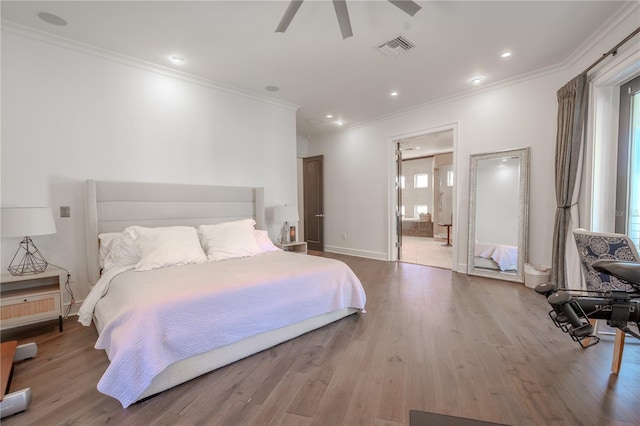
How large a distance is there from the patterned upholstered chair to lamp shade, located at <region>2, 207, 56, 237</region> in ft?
14.3

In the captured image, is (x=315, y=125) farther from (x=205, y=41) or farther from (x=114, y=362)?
(x=114, y=362)

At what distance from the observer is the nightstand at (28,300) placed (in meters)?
2.35

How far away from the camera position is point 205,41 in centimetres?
294

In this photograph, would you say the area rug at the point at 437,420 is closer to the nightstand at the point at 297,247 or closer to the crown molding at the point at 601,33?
the nightstand at the point at 297,247

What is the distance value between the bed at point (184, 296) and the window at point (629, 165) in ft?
9.12

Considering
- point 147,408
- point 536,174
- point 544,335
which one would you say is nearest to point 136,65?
point 147,408

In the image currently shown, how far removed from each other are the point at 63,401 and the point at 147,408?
0.55 meters

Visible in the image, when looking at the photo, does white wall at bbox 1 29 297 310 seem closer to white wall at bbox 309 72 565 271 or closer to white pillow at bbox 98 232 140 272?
white pillow at bbox 98 232 140 272

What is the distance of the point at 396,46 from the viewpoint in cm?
304

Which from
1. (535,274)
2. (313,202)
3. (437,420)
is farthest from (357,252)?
(437,420)

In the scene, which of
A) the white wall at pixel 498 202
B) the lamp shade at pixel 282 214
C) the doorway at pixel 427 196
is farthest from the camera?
the doorway at pixel 427 196

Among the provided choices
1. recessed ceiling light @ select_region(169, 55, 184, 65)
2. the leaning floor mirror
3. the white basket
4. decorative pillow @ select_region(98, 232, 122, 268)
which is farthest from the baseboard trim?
recessed ceiling light @ select_region(169, 55, 184, 65)

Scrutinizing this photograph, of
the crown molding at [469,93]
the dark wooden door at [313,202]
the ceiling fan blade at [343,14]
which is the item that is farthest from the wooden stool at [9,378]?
the crown molding at [469,93]

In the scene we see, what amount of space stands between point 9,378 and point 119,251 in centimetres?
118
